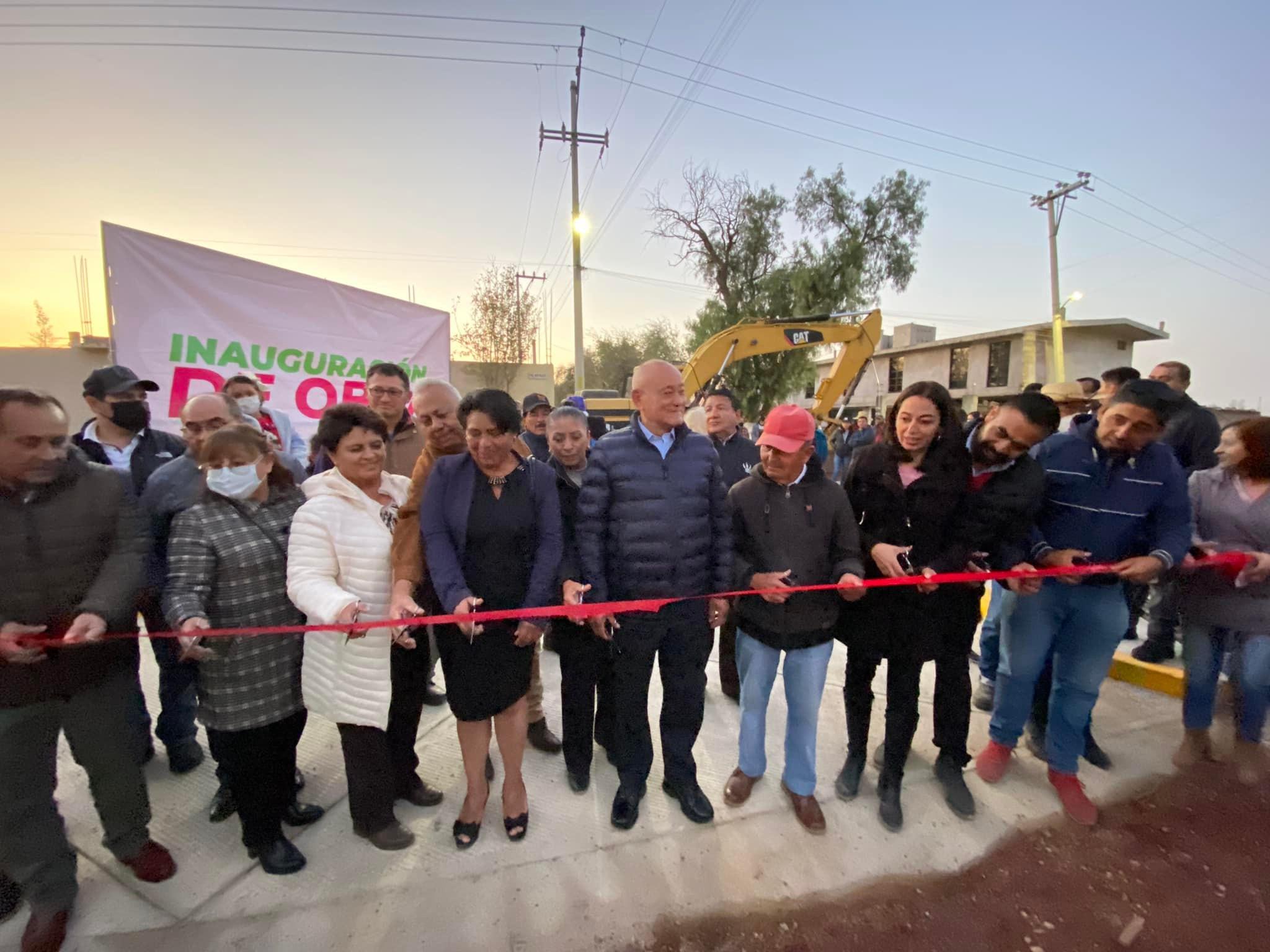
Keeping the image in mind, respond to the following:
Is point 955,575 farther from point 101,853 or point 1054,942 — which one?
point 101,853

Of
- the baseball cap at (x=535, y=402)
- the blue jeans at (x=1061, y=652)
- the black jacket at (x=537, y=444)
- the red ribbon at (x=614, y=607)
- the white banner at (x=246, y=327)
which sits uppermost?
the white banner at (x=246, y=327)

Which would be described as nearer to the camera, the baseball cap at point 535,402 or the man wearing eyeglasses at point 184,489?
the man wearing eyeglasses at point 184,489

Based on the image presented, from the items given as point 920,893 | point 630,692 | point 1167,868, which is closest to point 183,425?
point 630,692

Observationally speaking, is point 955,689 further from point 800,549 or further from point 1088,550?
point 800,549

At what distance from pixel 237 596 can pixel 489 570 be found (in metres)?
0.95

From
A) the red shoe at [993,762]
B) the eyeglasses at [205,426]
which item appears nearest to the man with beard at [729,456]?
the red shoe at [993,762]

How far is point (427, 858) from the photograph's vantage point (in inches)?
91.1

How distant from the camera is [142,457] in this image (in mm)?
2816

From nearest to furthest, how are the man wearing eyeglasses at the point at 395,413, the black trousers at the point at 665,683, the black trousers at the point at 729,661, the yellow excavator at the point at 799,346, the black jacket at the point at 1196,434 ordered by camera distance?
the black trousers at the point at 665,683, the man wearing eyeglasses at the point at 395,413, the black trousers at the point at 729,661, the black jacket at the point at 1196,434, the yellow excavator at the point at 799,346

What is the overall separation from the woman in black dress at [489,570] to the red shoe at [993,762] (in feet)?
8.00

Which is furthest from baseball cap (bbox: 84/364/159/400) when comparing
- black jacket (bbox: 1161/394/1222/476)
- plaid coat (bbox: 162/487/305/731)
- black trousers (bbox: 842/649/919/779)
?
black jacket (bbox: 1161/394/1222/476)

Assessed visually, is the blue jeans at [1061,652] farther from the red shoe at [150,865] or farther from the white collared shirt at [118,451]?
the white collared shirt at [118,451]

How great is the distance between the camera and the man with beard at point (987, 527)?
94.4 inches

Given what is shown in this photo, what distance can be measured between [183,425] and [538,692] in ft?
7.70
